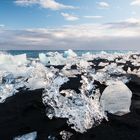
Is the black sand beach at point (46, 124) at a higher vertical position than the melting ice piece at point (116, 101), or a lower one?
lower

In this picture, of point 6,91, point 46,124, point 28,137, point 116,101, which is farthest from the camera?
point 6,91

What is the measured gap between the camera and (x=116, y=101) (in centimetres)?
661

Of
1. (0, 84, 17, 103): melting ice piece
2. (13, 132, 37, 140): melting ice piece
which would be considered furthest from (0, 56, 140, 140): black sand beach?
(0, 84, 17, 103): melting ice piece

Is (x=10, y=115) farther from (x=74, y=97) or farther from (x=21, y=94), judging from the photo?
(x=21, y=94)

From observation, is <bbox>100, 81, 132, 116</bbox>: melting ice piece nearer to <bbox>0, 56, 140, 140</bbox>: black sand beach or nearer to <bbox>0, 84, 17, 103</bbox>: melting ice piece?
<bbox>0, 56, 140, 140</bbox>: black sand beach

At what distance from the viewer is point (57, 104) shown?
6098mm

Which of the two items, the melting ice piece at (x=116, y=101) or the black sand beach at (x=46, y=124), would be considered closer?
the black sand beach at (x=46, y=124)

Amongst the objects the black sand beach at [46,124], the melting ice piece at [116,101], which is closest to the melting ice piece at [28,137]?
the black sand beach at [46,124]

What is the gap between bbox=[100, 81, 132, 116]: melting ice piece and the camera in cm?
656

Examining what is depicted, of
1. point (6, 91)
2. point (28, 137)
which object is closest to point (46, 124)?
point (28, 137)

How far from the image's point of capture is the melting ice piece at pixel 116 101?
656cm

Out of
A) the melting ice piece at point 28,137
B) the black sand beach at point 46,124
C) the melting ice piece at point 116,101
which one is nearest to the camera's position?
the melting ice piece at point 28,137

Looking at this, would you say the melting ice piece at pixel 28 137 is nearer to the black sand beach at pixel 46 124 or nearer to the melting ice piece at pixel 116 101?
the black sand beach at pixel 46 124

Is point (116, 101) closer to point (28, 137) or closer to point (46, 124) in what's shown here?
point (46, 124)
